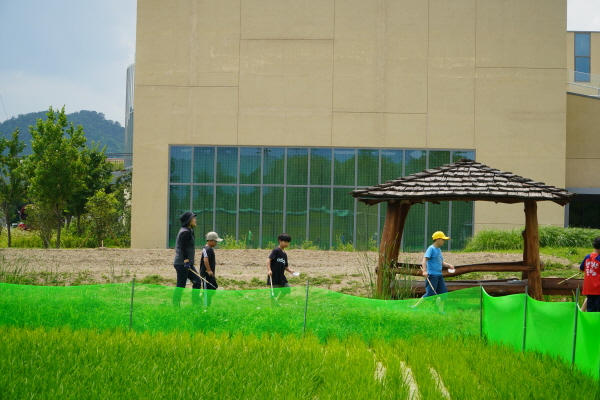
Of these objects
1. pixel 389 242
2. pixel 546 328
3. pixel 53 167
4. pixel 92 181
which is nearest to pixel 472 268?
pixel 389 242

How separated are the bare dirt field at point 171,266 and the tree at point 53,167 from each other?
646 centimetres

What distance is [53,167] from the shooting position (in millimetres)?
27688

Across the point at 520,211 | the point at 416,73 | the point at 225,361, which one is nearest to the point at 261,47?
the point at 416,73

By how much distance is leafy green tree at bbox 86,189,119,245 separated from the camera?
3120 cm

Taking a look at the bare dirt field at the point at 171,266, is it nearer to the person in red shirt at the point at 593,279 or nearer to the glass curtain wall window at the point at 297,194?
the person in red shirt at the point at 593,279

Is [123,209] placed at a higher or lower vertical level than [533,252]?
higher

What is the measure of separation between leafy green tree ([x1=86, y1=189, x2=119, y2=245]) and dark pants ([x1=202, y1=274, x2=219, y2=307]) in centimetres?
2060

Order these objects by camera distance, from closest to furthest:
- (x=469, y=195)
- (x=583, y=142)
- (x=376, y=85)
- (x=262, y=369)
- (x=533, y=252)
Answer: (x=262, y=369) < (x=469, y=195) < (x=533, y=252) < (x=376, y=85) < (x=583, y=142)

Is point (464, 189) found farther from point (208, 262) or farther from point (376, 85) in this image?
point (376, 85)

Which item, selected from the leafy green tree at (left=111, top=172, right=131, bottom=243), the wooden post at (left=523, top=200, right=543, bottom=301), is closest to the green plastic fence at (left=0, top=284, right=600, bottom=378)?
the wooden post at (left=523, top=200, right=543, bottom=301)

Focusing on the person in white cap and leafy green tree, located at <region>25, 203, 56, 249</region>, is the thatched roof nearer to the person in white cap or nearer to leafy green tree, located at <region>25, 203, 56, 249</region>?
the person in white cap

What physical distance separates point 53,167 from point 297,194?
10096mm

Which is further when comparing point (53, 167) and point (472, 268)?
point (53, 167)

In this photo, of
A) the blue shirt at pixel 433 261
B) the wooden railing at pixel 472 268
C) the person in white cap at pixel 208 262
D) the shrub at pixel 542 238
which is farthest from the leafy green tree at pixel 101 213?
the blue shirt at pixel 433 261
